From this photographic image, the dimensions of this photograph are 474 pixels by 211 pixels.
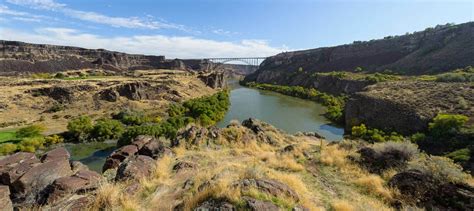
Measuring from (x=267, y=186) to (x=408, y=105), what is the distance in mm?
34563

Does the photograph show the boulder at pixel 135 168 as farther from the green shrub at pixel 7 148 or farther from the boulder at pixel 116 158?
the green shrub at pixel 7 148

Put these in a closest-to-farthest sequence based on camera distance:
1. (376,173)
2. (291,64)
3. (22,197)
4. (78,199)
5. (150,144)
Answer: (78,199) < (22,197) < (376,173) < (150,144) < (291,64)

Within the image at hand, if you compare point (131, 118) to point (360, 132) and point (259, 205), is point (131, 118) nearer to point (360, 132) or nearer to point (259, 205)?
point (360, 132)

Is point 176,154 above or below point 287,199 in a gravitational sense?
below

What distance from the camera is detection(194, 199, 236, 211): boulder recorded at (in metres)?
6.45

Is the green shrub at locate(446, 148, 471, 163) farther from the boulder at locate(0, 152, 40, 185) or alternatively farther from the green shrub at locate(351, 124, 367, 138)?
the boulder at locate(0, 152, 40, 185)

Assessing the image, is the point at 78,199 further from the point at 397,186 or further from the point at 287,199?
the point at 397,186

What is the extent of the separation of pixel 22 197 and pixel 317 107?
63.8 meters

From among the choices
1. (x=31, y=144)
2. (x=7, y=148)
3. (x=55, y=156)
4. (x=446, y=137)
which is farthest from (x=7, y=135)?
(x=446, y=137)

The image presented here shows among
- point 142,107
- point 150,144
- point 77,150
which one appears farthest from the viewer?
point 142,107

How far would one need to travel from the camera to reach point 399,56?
93.1 meters

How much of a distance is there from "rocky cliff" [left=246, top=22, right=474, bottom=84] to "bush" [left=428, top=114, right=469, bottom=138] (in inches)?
1663

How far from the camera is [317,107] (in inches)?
2687

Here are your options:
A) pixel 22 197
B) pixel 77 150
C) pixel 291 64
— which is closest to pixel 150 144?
pixel 22 197
